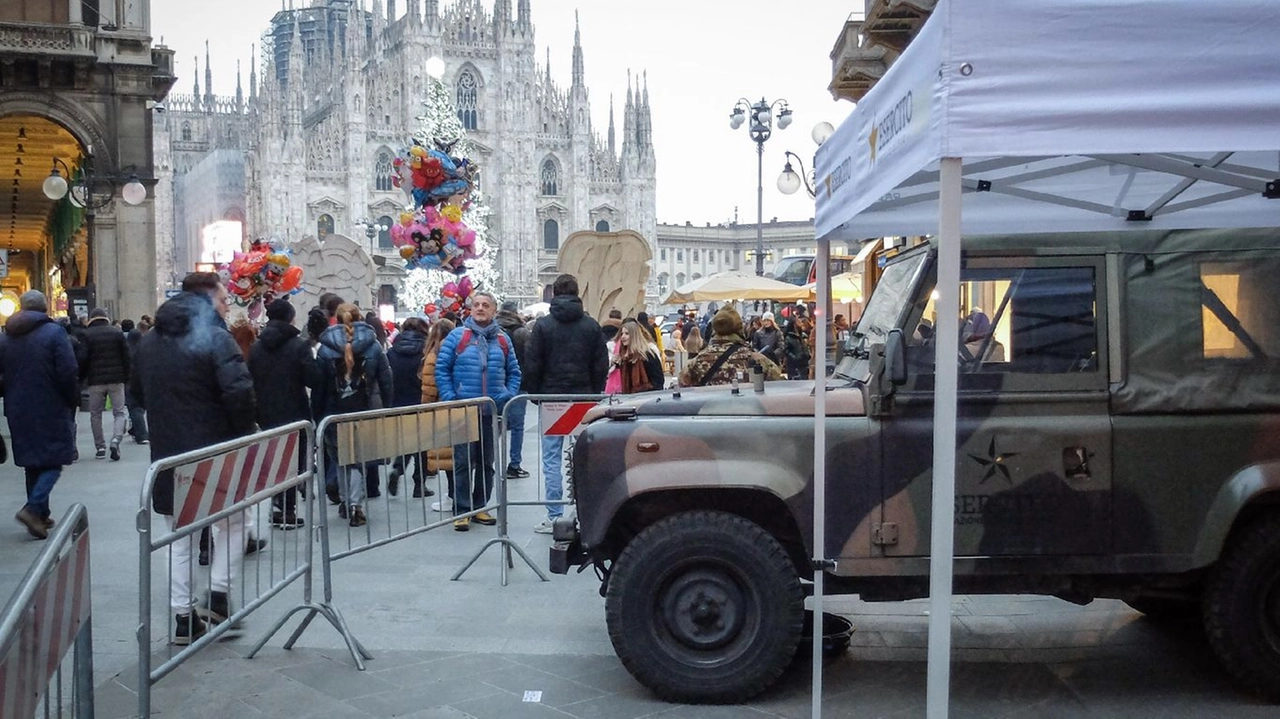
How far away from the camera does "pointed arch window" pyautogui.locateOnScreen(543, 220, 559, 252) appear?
82.9 m

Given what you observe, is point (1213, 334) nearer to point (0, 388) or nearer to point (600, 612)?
point (600, 612)

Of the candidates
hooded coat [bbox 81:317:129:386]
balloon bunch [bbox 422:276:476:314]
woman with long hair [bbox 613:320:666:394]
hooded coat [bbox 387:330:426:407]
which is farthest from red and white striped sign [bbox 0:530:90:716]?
hooded coat [bbox 81:317:129:386]

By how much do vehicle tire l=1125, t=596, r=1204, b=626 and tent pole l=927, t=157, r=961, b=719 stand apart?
3.48 meters

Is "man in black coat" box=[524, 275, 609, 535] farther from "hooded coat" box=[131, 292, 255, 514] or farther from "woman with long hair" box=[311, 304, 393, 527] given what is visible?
"hooded coat" box=[131, 292, 255, 514]

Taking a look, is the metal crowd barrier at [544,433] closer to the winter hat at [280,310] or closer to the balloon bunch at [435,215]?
the winter hat at [280,310]

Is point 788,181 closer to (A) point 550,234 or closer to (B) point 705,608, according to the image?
(B) point 705,608

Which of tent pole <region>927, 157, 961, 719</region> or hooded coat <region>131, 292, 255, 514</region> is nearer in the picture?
tent pole <region>927, 157, 961, 719</region>

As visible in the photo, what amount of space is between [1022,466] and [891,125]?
214cm

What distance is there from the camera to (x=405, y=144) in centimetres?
7762

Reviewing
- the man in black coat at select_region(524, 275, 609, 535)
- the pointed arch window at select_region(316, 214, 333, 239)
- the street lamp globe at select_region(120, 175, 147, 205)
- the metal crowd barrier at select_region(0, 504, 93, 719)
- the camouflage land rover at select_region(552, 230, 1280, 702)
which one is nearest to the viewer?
the metal crowd barrier at select_region(0, 504, 93, 719)

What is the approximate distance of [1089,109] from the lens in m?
2.97

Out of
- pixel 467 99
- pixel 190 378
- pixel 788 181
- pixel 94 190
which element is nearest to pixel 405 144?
pixel 467 99

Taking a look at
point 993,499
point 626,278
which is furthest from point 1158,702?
point 626,278

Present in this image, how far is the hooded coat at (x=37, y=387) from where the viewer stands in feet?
29.6
